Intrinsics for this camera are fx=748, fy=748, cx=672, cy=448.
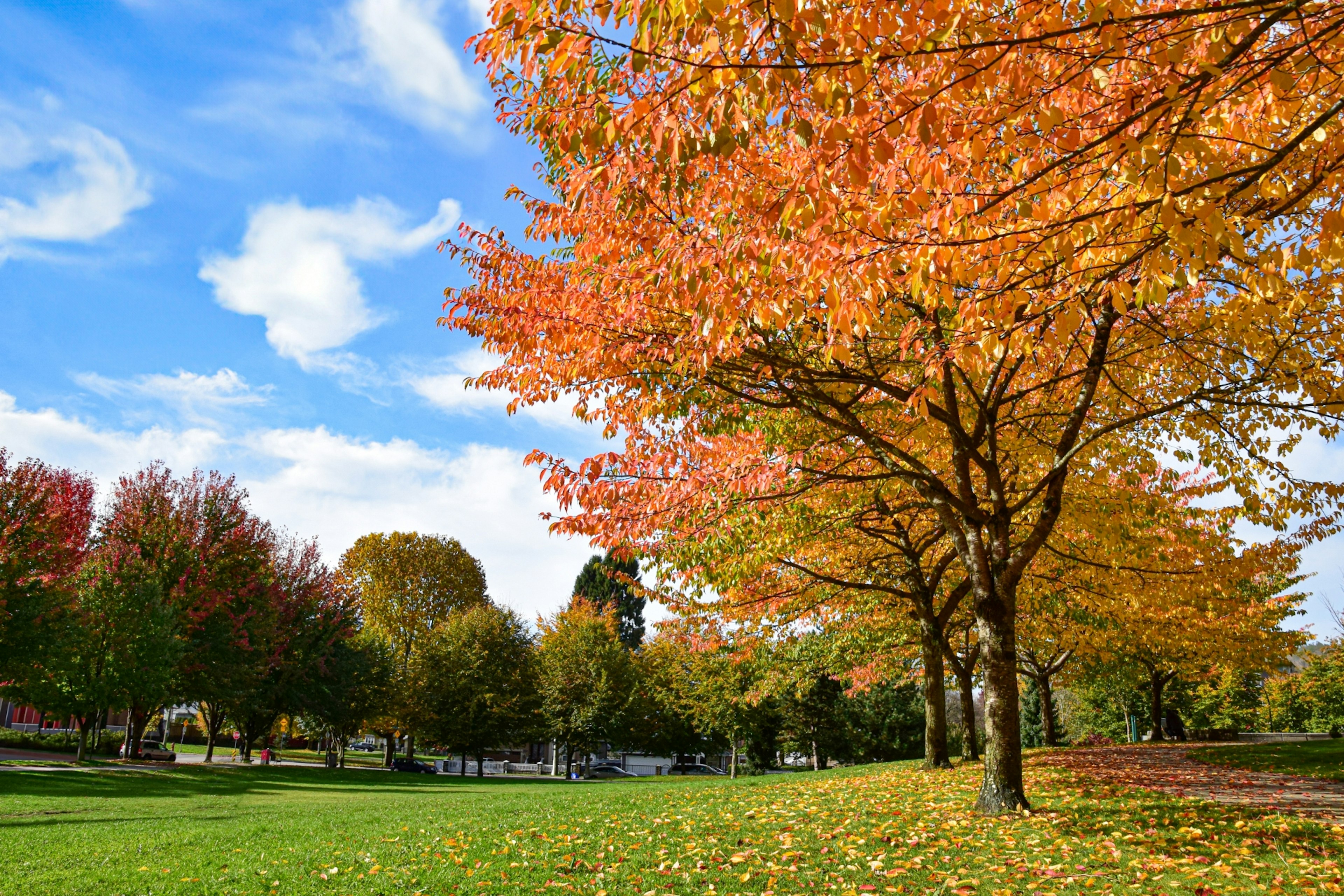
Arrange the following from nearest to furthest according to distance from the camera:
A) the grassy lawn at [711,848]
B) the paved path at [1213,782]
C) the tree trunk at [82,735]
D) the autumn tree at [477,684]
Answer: the grassy lawn at [711,848] → the paved path at [1213,782] → the tree trunk at [82,735] → the autumn tree at [477,684]

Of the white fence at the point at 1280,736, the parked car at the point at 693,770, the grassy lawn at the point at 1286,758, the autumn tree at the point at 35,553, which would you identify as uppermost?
the autumn tree at the point at 35,553

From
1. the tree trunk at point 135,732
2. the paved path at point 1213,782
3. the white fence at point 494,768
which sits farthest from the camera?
the white fence at point 494,768

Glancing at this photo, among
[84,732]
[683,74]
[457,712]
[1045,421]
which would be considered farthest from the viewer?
[457,712]

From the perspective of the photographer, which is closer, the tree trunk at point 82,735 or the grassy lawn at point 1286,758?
the grassy lawn at point 1286,758

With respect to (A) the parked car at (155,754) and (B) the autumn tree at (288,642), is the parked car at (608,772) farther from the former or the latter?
(A) the parked car at (155,754)

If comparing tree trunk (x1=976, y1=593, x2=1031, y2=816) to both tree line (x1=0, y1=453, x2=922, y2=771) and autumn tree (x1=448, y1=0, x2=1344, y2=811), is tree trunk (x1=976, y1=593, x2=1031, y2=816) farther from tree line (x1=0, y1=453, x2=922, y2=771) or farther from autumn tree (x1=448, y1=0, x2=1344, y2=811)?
tree line (x1=0, y1=453, x2=922, y2=771)

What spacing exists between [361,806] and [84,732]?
1756cm

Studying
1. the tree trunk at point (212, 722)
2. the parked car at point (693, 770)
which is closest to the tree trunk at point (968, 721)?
the tree trunk at point (212, 722)

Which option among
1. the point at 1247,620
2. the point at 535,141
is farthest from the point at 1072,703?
the point at 535,141

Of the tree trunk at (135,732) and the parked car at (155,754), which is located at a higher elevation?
the tree trunk at (135,732)

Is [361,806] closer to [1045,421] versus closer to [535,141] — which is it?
[535,141]

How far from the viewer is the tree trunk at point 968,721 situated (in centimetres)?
1762

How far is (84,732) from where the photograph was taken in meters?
25.5

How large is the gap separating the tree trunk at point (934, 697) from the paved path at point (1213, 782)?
6.41 ft
